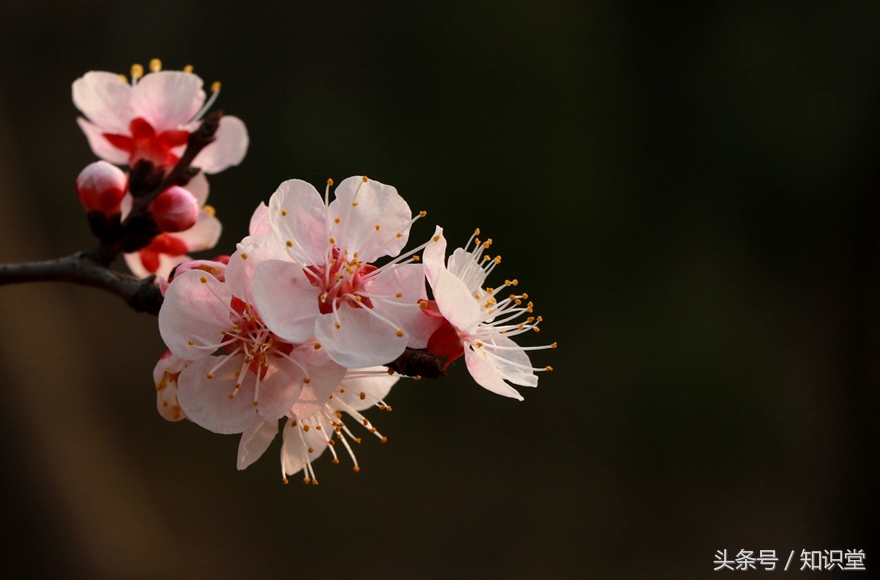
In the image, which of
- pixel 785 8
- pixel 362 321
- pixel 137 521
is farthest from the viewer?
pixel 785 8

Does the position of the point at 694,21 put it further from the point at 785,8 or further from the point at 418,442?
the point at 418,442

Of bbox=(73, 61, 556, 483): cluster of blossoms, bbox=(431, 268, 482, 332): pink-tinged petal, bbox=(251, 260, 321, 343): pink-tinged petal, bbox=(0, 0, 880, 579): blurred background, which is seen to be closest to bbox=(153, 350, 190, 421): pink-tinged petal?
bbox=(73, 61, 556, 483): cluster of blossoms

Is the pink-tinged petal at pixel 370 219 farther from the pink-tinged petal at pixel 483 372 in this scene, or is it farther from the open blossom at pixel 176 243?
the open blossom at pixel 176 243

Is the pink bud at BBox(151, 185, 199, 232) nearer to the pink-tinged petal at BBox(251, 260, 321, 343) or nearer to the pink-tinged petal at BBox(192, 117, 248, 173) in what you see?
the pink-tinged petal at BBox(192, 117, 248, 173)

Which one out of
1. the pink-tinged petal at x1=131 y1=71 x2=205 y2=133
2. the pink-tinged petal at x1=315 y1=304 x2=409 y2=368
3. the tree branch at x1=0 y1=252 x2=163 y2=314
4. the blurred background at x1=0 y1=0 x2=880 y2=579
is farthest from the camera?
the blurred background at x1=0 y1=0 x2=880 y2=579

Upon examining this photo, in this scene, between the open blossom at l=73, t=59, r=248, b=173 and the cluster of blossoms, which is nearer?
the cluster of blossoms

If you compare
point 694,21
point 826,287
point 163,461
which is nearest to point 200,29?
point 163,461

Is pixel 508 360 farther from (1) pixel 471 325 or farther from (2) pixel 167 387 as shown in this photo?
(2) pixel 167 387

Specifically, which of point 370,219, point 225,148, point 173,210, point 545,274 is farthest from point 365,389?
point 545,274
